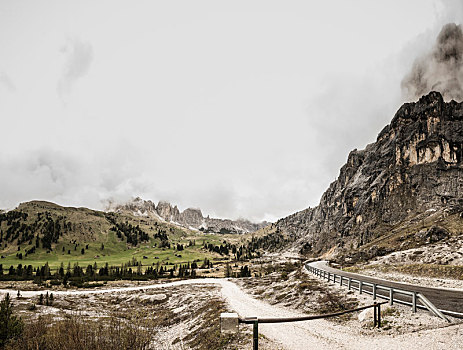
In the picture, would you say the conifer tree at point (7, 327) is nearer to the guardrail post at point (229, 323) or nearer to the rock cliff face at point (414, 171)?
the guardrail post at point (229, 323)

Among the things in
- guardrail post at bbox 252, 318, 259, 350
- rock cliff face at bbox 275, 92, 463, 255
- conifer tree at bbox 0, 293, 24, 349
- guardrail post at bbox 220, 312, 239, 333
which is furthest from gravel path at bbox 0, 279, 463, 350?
rock cliff face at bbox 275, 92, 463, 255

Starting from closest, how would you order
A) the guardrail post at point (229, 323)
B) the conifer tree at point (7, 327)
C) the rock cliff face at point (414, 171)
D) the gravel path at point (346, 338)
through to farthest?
the guardrail post at point (229, 323)
the gravel path at point (346, 338)
the conifer tree at point (7, 327)
the rock cliff face at point (414, 171)

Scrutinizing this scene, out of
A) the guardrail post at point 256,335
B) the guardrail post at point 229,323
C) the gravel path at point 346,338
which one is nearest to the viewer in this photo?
the guardrail post at point 229,323

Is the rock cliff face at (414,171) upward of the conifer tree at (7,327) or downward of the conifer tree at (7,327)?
upward

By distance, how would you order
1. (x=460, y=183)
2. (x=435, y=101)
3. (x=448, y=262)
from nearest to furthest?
(x=448, y=262), (x=460, y=183), (x=435, y=101)

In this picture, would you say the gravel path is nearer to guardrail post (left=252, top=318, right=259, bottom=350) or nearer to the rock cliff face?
guardrail post (left=252, top=318, right=259, bottom=350)

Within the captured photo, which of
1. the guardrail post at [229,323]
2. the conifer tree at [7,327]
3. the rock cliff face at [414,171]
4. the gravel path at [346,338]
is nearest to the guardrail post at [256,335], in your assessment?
the guardrail post at [229,323]

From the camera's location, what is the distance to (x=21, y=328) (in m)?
20.6

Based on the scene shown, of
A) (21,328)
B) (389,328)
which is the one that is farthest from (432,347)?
(21,328)

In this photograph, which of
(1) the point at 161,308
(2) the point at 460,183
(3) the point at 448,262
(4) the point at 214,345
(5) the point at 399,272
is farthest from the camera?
(2) the point at 460,183

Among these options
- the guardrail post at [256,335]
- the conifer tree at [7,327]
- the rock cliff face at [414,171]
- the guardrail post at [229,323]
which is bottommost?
the conifer tree at [7,327]

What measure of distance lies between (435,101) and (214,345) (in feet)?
694

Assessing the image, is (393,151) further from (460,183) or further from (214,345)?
(214,345)

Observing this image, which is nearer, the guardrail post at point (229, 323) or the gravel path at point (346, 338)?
the guardrail post at point (229, 323)
